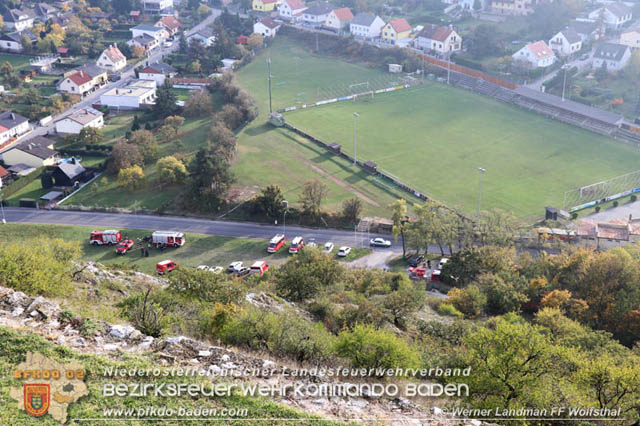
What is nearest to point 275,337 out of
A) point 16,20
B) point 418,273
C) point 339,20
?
point 418,273

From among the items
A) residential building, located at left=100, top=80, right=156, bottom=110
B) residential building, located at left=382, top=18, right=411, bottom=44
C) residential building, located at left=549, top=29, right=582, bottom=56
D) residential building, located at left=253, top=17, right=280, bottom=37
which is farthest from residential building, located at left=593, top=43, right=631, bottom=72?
residential building, located at left=100, top=80, right=156, bottom=110

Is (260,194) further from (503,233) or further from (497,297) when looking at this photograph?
(497,297)

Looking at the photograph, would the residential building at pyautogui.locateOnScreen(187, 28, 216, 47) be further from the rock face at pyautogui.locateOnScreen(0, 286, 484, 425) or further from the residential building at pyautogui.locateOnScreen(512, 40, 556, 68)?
the rock face at pyautogui.locateOnScreen(0, 286, 484, 425)

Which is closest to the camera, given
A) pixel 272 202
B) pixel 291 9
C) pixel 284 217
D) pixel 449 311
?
pixel 449 311

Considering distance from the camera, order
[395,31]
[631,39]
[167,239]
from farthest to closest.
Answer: [395,31], [631,39], [167,239]

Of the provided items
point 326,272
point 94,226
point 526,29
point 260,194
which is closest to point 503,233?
point 326,272

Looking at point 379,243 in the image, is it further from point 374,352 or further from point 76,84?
point 76,84
